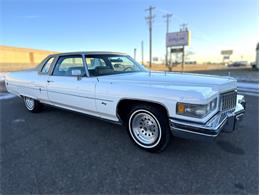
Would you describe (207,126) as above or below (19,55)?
below

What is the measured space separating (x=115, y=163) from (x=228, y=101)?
197 centimetres

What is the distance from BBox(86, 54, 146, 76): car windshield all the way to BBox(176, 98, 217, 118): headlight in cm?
184

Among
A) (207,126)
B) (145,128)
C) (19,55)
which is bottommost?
(145,128)

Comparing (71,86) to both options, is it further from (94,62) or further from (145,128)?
(145,128)

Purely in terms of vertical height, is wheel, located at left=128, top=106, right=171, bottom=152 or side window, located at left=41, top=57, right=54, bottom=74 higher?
side window, located at left=41, top=57, right=54, bottom=74

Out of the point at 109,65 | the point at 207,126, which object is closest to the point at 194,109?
the point at 207,126

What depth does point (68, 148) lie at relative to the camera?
3.29 m

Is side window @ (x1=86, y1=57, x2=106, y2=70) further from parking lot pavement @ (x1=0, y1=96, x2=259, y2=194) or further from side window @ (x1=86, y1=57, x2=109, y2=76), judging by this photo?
parking lot pavement @ (x1=0, y1=96, x2=259, y2=194)

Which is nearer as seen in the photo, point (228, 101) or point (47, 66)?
point (228, 101)

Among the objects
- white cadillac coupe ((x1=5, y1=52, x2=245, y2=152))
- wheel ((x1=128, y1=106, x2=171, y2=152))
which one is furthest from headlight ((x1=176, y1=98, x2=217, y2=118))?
wheel ((x1=128, y1=106, x2=171, y2=152))

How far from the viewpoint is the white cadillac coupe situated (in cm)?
255

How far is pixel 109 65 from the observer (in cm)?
414

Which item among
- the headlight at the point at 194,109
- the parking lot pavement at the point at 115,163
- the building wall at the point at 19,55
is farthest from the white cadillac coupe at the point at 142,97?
the building wall at the point at 19,55

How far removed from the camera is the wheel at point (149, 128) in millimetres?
2879
